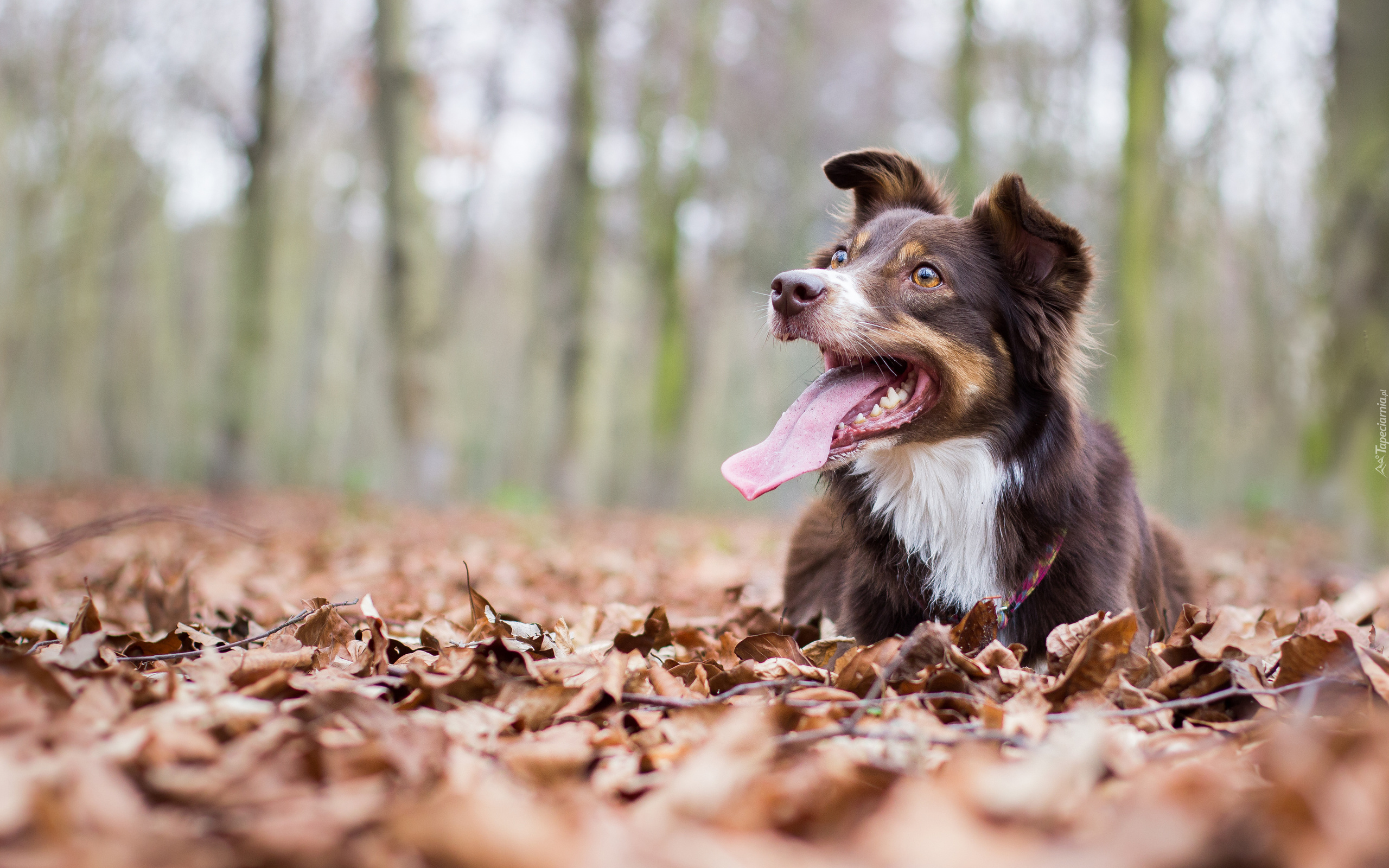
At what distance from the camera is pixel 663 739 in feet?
6.61

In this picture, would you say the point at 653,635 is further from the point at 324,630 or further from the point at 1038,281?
the point at 1038,281

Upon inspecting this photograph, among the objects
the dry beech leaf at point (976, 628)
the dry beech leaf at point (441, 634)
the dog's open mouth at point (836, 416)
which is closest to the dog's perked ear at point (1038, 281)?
the dog's open mouth at point (836, 416)

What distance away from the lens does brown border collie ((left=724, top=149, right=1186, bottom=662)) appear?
123 inches

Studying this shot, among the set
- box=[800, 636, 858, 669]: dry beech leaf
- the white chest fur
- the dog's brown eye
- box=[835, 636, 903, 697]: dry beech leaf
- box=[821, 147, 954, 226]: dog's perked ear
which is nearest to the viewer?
box=[835, 636, 903, 697]: dry beech leaf

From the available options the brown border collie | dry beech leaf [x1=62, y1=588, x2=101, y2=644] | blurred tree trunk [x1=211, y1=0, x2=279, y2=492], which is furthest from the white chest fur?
blurred tree trunk [x1=211, y1=0, x2=279, y2=492]

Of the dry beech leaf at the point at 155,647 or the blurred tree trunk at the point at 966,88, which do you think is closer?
the dry beech leaf at the point at 155,647

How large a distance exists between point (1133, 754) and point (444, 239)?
27413mm

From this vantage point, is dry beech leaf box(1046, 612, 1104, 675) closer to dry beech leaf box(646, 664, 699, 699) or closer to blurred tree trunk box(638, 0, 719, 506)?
dry beech leaf box(646, 664, 699, 699)

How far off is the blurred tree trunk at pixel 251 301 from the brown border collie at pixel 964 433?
496 inches

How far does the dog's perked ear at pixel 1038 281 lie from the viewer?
3.21 metres

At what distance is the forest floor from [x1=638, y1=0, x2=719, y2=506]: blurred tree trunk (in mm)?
12564

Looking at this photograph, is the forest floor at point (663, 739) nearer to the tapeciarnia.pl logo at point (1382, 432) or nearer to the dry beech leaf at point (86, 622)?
the dry beech leaf at point (86, 622)

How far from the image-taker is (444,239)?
27109mm

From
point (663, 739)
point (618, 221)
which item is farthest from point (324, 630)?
point (618, 221)
